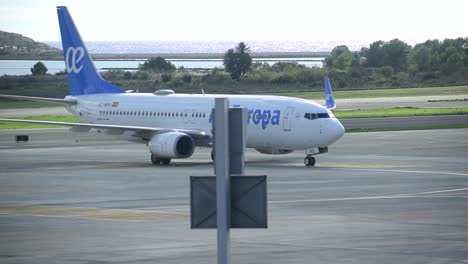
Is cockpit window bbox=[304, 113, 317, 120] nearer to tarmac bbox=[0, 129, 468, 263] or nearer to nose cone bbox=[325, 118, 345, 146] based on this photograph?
nose cone bbox=[325, 118, 345, 146]

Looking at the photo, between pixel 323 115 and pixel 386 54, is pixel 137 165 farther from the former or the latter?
pixel 386 54

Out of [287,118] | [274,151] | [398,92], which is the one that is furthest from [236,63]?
[287,118]

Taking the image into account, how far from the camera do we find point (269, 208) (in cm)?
3419

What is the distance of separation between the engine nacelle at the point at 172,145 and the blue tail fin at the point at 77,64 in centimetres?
860

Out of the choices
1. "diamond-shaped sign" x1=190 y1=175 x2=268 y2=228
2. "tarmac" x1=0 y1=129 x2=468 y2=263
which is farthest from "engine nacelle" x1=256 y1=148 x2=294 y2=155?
"diamond-shaped sign" x1=190 y1=175 x2=268 y2=228

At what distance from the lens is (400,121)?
83812 millimetres

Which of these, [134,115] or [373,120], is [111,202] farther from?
[373,120]

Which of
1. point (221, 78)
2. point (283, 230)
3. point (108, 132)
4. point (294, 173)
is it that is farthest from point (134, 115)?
point (221, 78)

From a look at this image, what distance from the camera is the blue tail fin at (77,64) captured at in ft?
195

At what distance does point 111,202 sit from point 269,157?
67.0ft

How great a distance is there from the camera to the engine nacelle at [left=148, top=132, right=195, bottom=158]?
167 ft

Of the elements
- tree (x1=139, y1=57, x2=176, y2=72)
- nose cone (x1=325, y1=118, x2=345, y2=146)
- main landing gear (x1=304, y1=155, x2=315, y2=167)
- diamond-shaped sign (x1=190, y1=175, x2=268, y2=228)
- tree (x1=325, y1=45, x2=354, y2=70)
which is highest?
diamond-shaped sign (x1=190, y1=175, x2=268, y2=228)

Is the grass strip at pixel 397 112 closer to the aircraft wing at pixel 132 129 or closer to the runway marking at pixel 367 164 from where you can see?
the runway marking at pixel 367 164

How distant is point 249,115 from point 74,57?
13.0 m
